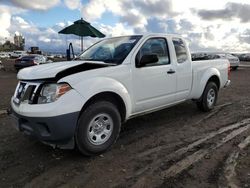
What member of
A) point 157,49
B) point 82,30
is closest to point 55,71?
point 157,49

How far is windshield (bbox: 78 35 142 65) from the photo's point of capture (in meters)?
5.55

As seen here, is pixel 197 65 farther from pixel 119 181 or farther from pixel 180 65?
pixel 119 181

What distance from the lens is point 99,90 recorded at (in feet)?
15.5

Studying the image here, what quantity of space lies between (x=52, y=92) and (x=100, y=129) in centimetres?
93

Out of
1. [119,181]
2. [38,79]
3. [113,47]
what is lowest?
[119,181]

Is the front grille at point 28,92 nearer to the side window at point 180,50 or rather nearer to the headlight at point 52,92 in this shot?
the headlight at point 52,92

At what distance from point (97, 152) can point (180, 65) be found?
8.71 ft

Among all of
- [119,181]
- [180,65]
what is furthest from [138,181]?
[180,65]

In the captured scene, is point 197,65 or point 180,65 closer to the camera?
point 180,65

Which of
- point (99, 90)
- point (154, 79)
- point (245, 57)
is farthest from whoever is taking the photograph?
point (245, 57)

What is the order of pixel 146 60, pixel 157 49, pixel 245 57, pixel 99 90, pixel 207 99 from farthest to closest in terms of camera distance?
pixel 245 57, pixel 207 99, pixel 157 49, pixel 146 60, pixel 99 90

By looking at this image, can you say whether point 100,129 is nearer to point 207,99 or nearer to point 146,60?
point 146,60

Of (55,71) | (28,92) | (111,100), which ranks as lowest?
(111,100)

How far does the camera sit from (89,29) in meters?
14.1
